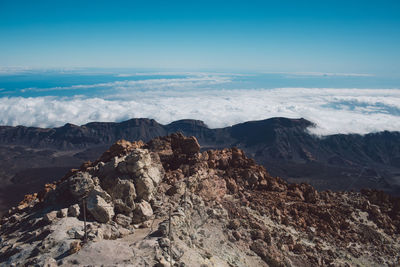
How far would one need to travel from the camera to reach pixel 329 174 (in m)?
90.2

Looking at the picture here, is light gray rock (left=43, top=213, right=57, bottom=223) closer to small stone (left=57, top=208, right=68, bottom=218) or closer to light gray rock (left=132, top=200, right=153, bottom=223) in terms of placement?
small stone (left=57, top=208, right=68, bottom=218)

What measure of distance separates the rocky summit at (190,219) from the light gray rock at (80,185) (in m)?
0.06

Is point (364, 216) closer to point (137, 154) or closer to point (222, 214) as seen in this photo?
point (222, 214)

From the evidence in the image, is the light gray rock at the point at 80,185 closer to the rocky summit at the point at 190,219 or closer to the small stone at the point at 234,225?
the rocky summit at the point at 190,219

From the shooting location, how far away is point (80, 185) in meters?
15.8

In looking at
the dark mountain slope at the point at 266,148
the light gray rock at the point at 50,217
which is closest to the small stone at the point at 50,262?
the light gray rock at the point at 50,217

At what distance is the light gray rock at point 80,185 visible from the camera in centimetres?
1552

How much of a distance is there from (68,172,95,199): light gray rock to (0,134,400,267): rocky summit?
0.21 feet

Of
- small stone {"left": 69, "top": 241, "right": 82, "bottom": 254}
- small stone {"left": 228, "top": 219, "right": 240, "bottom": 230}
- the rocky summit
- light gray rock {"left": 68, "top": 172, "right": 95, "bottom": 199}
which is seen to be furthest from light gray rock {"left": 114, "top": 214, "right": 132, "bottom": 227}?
small stone {"left": 228, "top": 219, "right": 240, "bottom": 230}

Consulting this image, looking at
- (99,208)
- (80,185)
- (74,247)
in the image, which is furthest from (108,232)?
(80,185)

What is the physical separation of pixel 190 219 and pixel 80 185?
286 inches

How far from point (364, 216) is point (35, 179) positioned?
3526 inches

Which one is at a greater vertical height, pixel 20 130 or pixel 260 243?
pixel 260 243

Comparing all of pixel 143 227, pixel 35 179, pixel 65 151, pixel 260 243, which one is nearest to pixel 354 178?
pixel 260 243
